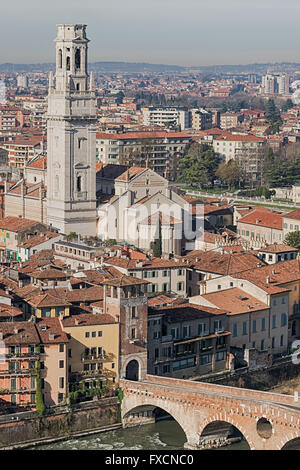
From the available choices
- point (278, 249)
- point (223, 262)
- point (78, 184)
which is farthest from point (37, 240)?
point (278, 249)

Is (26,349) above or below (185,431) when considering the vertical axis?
above

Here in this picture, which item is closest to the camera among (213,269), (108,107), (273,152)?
(213,269)

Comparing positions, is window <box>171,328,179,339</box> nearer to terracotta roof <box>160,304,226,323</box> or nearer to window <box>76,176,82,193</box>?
terracotta roof <box>160,304,226,323</box>

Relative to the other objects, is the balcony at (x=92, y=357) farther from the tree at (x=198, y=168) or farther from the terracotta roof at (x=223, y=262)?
the tree at (x=198, y=168)

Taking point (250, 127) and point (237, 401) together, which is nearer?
point (237, 401)

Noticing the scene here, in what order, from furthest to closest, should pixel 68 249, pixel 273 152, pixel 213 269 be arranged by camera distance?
pixel 273 152, pixel 68 249, pixel 213 269

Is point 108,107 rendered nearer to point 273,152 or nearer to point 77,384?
point 273,152

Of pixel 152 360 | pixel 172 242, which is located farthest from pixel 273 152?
pixel 152 360

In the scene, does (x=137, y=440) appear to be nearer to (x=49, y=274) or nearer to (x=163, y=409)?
(x=163, y=409)

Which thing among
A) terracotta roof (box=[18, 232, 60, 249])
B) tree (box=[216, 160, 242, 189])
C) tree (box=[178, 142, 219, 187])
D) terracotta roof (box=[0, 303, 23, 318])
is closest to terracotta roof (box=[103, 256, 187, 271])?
terracotta roof (box=[18, 232, 60, 249])
